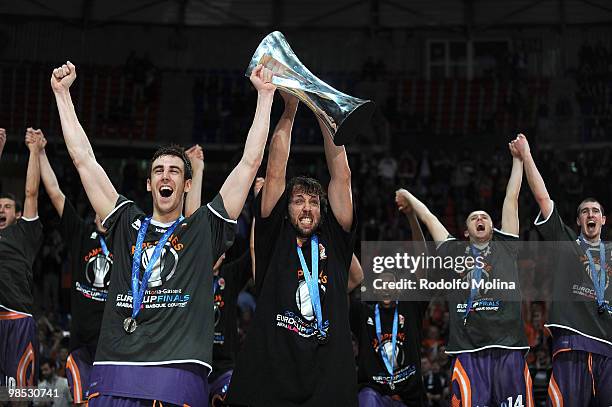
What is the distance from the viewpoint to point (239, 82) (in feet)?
70.1

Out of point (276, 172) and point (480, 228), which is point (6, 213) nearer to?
point (276, 172)

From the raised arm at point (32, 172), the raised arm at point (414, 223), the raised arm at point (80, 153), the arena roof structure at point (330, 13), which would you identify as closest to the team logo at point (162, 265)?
the raised arm at point (80, 153)

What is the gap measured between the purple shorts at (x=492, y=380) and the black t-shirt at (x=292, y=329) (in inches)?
98.7

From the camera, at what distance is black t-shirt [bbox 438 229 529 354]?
7133mm

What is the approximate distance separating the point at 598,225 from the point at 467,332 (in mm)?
1443

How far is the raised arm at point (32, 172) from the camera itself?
696cm

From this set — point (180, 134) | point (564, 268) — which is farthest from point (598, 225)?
point (180, 134)

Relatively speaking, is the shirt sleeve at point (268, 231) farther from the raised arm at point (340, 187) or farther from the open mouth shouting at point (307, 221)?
the raised arm at point (340, 187)

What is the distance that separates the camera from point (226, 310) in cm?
759

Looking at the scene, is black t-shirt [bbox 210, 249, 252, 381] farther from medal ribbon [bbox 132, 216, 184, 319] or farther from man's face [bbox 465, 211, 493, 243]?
medal ribbon [bbox 132, 216, 184, 319]

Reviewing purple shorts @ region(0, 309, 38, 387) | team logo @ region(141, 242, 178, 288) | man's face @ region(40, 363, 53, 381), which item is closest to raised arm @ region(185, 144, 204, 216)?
team logo @ region(141, 242, 178, 288)

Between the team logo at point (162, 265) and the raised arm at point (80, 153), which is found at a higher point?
the raised arm at point (80, 153)

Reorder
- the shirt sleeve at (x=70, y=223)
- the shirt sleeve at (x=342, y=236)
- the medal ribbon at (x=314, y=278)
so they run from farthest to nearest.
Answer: the shirt sleeve at (x=70, y=223)
the shirt sleeve at (x=342, y=236)
the medal ribbon at (x=314, y=278)

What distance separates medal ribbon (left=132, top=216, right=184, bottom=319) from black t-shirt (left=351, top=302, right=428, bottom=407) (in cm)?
334
